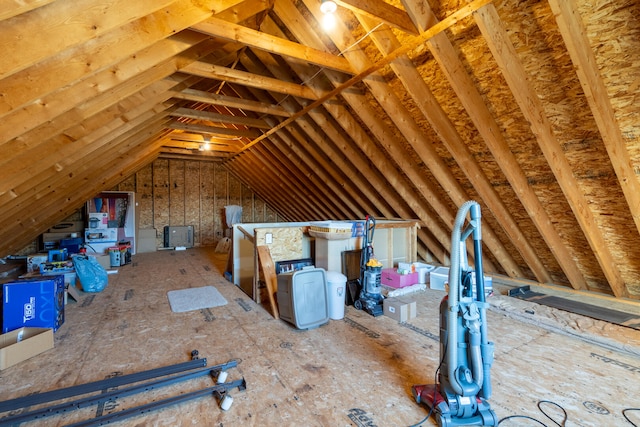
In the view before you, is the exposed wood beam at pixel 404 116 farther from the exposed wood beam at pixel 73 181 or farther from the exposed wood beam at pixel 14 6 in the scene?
the exposed wood beam at pixel 73 181

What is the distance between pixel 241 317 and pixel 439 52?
350 cm

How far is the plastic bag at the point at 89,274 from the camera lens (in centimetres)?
451

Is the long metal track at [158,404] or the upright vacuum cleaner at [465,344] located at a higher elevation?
the upright vacuum cleaner at [465,344]

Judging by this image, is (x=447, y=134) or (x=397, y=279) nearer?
(x=447, y=134)

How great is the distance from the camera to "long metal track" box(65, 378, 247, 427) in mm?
1747

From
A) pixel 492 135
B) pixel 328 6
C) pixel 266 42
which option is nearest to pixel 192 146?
pixel 266 42

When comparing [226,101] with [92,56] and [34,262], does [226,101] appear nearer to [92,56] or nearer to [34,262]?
[92,56]

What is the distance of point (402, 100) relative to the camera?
363 centimetres

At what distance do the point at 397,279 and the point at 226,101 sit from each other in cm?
380

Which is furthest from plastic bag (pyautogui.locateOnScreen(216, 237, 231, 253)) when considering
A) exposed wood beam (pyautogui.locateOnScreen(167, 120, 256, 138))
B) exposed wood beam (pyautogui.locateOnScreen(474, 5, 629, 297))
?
exposed wood beam (pyautogui.locateOnScreen(474, 5, 629, 297))

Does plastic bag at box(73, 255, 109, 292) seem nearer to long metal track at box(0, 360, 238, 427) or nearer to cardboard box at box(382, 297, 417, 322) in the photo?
long metal track at box(0, 360, 238, 427)

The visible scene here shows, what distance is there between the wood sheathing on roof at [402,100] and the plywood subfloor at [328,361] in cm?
134

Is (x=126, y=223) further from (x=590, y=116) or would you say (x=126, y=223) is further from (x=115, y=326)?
(x=590, y=116)

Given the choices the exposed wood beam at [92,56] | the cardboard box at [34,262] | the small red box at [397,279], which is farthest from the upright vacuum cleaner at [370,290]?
the cardboard box at [34,262]
